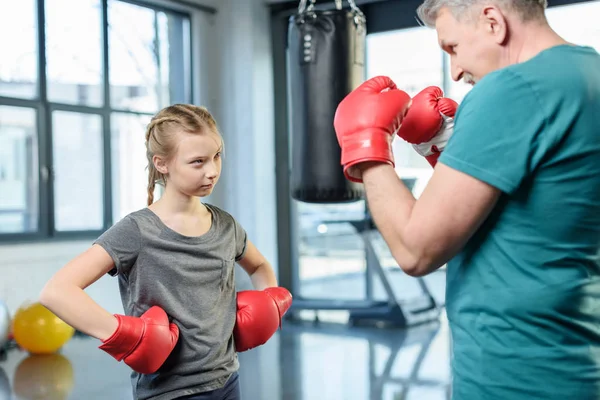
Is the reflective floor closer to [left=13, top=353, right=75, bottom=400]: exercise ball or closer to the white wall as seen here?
[left=13, top=353, right=75, bottom=400]: exercise ball

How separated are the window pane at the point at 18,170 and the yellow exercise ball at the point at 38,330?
2.50ft

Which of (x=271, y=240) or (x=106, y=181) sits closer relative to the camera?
(x=106, y=181)

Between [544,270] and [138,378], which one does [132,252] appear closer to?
[138,378]

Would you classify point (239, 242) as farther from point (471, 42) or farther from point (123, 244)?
point (471, 42)

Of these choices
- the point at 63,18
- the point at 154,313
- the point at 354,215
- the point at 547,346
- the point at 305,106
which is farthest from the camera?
the point at 354,215

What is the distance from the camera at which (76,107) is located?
5109 mm

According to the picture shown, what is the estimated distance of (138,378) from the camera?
1.52m

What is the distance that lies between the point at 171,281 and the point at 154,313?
81 millimetres

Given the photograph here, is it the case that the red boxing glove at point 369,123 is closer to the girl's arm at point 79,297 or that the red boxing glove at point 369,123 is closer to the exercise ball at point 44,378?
the girl's arm at point 79,297

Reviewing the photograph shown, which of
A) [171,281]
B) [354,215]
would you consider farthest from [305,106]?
[171,281]

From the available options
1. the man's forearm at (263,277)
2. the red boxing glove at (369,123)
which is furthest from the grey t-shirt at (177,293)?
the red boxing glove at (369,123)

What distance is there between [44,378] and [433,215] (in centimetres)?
333

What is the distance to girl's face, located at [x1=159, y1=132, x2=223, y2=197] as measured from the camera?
1496mm

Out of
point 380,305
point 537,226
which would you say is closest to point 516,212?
point 537,226
